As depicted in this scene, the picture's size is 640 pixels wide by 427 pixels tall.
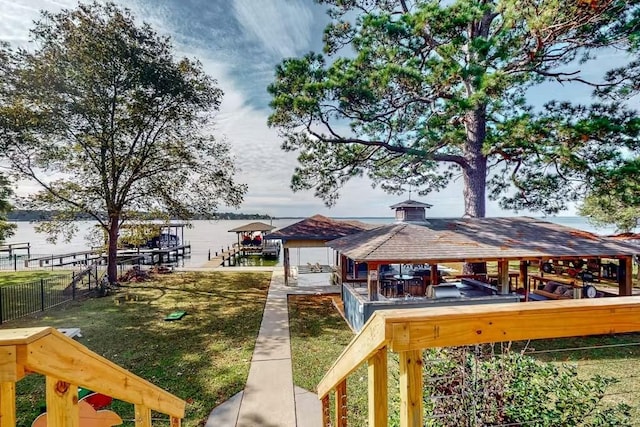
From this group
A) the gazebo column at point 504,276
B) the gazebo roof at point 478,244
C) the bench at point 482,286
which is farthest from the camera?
the bench at point 482,286

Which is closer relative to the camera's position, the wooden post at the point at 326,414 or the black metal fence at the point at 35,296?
the wooden post at the point at 326,414

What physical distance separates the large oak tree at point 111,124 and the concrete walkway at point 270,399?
1043 centimetres

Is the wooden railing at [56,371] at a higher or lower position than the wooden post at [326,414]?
higher

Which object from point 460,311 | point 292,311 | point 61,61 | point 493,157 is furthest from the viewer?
point 493,157

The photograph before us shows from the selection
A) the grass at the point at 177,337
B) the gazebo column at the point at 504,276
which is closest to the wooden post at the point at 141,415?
the grass at the point at 177,337

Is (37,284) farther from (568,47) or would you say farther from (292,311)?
(568,47)

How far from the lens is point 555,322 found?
4.38 feet

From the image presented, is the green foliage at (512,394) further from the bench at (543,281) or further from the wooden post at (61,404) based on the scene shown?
the bench at (543,281)

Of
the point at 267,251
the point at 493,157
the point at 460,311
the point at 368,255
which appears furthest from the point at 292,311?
the point at 267,251

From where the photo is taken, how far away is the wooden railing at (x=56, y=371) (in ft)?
3.50

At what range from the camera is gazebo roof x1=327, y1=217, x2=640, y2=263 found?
8.81m

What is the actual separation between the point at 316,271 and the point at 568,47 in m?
14.9

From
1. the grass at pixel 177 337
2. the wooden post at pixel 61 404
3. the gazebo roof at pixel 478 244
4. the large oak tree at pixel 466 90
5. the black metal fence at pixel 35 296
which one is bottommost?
the grass at pixel 177 337

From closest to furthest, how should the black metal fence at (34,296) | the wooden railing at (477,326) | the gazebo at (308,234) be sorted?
1. the wooden railing at (477,326)
2. the black metal fence at (34,296)
3. the gazebo at (308,234)
